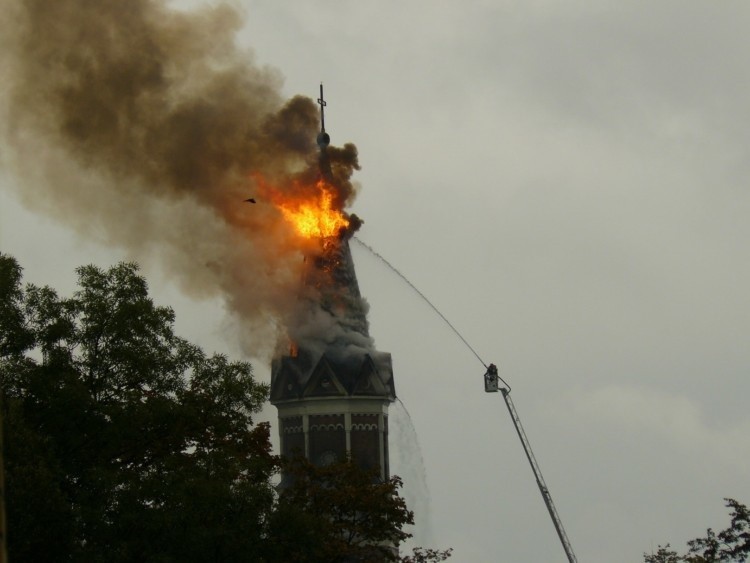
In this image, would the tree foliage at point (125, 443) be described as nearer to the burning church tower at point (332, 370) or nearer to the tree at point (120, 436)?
the tree at point (120, 436)

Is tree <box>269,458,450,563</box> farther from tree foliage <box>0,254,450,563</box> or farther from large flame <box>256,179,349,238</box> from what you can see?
large flame <box>256,179,349,238</box>

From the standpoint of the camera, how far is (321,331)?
244 feet

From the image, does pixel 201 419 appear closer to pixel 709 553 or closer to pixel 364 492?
pixel 364 492

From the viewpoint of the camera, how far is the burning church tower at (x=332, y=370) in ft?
240

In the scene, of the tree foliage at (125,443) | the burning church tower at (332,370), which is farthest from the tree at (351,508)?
the burning church tower at (332,370)

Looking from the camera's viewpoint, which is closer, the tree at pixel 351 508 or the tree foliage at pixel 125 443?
the tree foliage at pixel 125 443

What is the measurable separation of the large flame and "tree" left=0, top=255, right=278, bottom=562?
28.0 meters

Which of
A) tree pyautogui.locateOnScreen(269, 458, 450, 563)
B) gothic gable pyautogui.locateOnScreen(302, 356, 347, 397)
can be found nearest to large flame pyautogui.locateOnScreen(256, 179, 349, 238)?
gothic gable pyautogui.locateOnScreen(302, 356, 347, 397)

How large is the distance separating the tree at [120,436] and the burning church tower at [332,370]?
29.4 m

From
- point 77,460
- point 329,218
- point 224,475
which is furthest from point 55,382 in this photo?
point 329,218

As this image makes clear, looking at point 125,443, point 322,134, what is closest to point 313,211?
point 322,134

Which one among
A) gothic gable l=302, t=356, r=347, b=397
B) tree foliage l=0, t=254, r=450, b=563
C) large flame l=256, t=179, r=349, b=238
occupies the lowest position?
tree foliage l=0, t=254, r=450, b=563

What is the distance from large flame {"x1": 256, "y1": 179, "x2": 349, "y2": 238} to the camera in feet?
232

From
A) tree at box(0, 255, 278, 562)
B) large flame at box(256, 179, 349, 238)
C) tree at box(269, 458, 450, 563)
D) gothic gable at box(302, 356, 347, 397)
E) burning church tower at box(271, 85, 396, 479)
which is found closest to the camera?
tree at box(0, 255, 278, 562)
